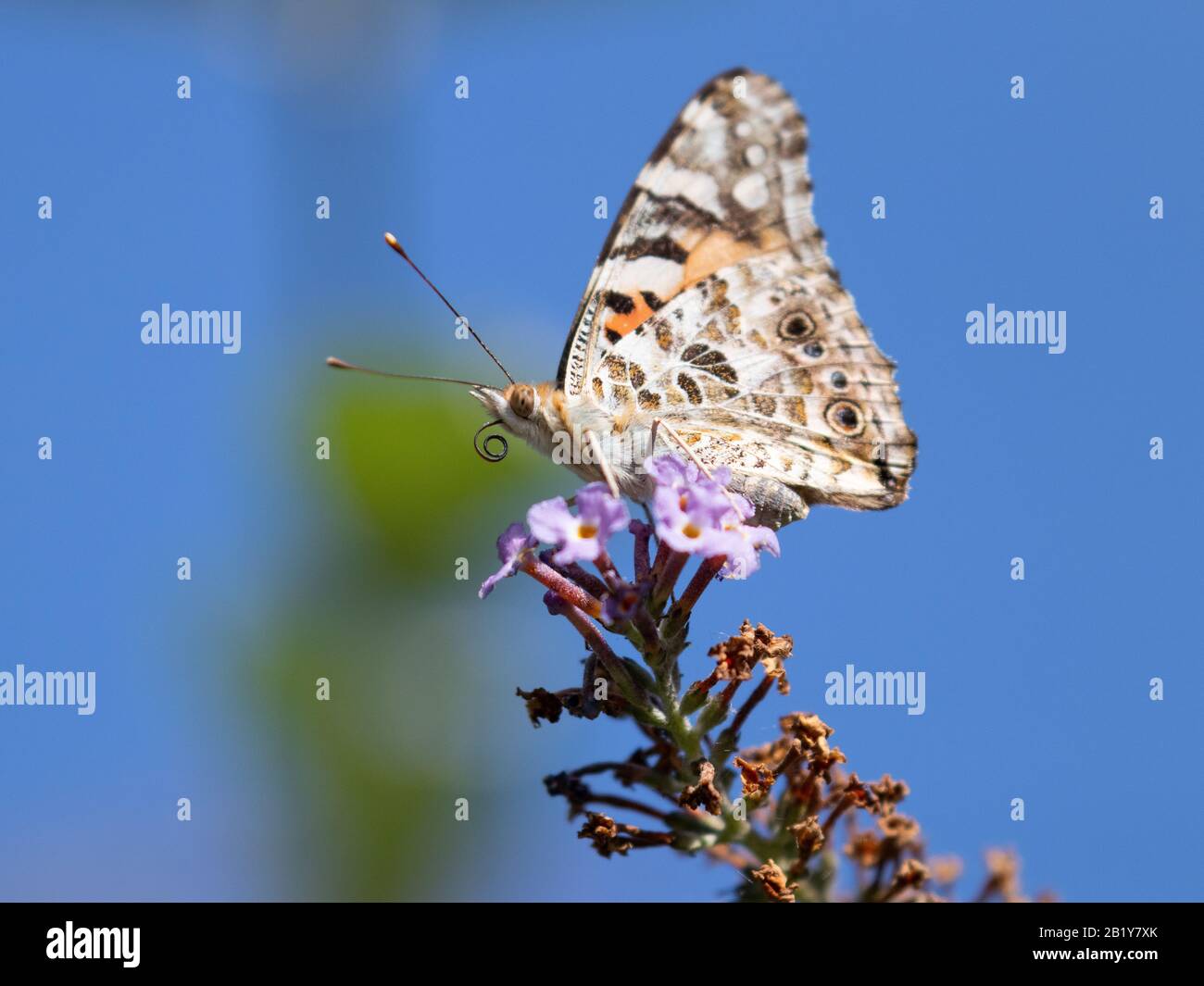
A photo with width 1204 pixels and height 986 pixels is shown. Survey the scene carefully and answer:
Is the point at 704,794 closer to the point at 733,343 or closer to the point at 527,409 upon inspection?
the point at 527,409

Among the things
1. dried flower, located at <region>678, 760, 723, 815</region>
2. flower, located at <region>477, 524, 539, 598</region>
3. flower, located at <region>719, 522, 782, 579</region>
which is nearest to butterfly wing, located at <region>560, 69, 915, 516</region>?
flower, located at <region>719, 522, 782, 579</region>

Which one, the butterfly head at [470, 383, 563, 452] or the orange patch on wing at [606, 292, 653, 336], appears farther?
the orange patch on wing at [606, 292, 653, 336]

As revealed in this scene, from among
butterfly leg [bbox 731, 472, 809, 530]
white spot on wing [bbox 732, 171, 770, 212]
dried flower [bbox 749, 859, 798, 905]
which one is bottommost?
dried flower [bbox 749, 859, 798, 905]

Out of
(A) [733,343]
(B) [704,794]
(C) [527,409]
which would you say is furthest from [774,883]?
(A) [733,343]

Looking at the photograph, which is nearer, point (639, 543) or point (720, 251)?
point (639, 543)

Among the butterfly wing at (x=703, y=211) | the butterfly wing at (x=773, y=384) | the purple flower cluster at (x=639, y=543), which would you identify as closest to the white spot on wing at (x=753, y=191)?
the butterfly wing at (x=703, y=211)

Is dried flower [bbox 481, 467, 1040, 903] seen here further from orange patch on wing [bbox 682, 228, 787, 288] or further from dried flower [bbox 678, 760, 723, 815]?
orange patch on wing [bbox 682, 228, 787, 288]

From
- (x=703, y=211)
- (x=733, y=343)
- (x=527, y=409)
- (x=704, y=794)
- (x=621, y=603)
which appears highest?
(x=703, y=211)
